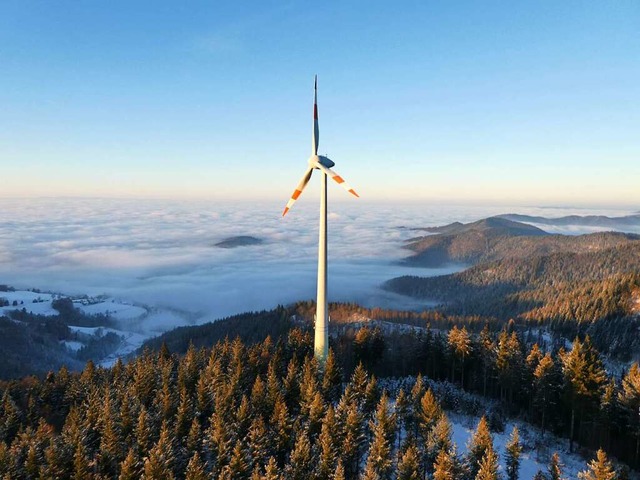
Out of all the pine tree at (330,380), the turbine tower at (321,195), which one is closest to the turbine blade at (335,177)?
the turbine tower at (321,195)

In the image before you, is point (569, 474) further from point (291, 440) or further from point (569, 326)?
point (569, 326)

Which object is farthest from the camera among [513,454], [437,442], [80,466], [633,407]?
[633,407]

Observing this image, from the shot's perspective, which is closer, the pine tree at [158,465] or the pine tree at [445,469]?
the pine tree at [158,465]

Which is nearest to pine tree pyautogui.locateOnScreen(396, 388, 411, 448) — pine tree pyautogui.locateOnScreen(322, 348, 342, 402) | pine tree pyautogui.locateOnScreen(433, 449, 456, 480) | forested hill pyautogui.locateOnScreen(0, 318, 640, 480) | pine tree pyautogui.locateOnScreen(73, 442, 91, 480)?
forested hill pyautogui.locateOnScreen(0, 318, 640, 480)

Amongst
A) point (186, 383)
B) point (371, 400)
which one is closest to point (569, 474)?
point (371, 400)

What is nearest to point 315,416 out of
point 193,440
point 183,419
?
point 193,440

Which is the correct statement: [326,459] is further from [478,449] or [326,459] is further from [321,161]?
[321,161]

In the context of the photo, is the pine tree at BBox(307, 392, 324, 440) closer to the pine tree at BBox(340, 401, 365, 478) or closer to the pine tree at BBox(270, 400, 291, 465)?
the pine tree at BBox(270, 400, 291, 465)

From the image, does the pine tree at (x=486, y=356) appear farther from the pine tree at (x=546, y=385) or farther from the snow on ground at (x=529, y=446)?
the snow on ground at (x=529, y=446)
